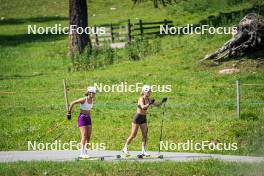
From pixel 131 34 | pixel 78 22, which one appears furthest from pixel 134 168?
pixel 131 34

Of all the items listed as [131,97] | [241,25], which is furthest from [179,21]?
[131,97]

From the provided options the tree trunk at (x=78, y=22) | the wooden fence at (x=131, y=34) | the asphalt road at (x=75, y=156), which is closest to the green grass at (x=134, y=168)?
the asphalt road at (x=75, y=156)

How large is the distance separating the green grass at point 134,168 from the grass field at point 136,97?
20.5 inches

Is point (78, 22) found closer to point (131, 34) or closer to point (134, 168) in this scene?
point (131, 34)

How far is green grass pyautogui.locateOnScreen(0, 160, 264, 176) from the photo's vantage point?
52.9 feet

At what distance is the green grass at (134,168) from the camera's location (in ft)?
52.9

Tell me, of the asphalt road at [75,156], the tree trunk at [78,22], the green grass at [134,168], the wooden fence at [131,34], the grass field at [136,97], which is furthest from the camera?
the wooden fence at [131,34]

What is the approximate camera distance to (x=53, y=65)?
36.0 m

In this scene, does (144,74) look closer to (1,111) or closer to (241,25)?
(241,25)

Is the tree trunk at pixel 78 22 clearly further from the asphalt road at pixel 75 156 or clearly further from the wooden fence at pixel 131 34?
the asphalt road at pixel 75 156

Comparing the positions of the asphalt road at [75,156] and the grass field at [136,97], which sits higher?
the grass field at [136,97]

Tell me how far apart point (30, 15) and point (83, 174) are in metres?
49.2

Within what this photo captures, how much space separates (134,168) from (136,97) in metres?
9.19

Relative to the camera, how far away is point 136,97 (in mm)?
25375
